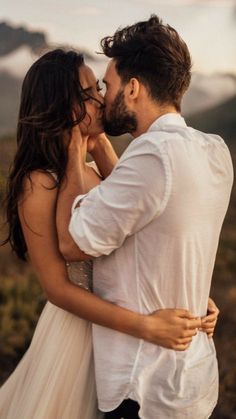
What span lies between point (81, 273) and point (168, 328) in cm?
30

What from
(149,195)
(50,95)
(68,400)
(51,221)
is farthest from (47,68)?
(68,400)

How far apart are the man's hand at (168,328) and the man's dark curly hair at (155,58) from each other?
514 mm

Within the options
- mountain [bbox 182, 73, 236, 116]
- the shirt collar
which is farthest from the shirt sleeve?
mountain [bbox 182, 73, 236, 116]

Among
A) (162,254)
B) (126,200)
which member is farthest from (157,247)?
(126,200)

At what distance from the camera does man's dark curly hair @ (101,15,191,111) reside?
1.70m

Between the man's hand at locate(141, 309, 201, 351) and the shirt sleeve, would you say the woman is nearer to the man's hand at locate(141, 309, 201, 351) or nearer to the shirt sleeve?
the man's hand at locate(141, 309, 201, 351)

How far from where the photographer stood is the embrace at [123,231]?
1545 millimetres

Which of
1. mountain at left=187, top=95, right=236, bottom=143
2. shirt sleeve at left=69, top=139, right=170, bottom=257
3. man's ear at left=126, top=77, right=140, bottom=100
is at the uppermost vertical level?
man's ear at left=126, top=77, right=140, bottom=100

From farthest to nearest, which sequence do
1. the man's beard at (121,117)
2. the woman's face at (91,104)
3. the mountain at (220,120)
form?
the mountain at (220,120) → the woman's face at (91,104) → the man's beard at (121,117)

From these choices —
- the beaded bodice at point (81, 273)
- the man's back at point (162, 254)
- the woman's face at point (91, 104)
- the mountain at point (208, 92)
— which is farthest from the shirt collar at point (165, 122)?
the mountain at point (208, 92)

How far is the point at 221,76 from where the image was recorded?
13.8 meters

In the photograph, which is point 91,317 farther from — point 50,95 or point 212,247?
point 50,95

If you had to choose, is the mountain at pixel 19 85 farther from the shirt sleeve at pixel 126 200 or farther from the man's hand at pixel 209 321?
the shirt sleeve at pixel 126 200

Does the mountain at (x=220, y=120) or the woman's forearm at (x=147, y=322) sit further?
the mountain at (x=220, y=120)
